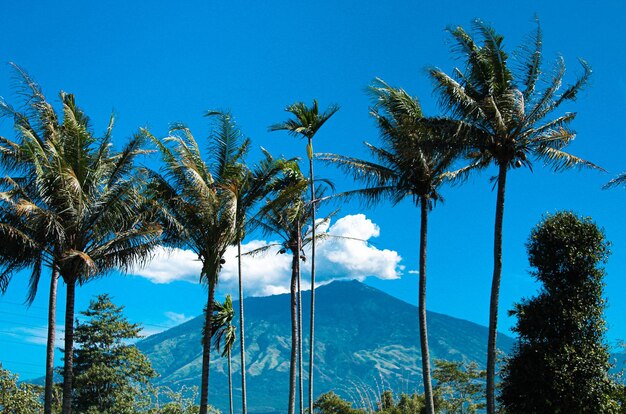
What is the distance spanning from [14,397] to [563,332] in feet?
90.3

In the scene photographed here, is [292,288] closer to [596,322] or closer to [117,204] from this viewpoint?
[117,204]

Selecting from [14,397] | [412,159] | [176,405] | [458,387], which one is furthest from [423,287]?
[458,387]

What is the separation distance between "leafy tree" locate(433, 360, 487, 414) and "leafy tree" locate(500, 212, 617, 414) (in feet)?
79.2

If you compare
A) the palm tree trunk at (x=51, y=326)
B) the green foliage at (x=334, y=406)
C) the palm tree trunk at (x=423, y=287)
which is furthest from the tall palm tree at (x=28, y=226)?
the green foliage at (x=334, y=406)

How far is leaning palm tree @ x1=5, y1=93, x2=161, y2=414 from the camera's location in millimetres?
19234

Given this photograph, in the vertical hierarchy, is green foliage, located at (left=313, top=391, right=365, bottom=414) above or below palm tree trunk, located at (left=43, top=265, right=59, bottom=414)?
below

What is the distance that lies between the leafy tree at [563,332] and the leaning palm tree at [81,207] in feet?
36.7

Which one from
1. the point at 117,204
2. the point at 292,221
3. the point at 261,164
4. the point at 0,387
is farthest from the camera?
the point at 0,387

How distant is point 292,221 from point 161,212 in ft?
22.4

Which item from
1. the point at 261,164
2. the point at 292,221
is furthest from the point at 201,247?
the point at 292,221

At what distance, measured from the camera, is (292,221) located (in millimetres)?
26875

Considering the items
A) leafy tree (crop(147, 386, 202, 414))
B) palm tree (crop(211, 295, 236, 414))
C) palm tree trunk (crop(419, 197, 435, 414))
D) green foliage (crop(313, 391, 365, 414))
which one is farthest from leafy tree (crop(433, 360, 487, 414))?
palm tree trunk (crop(419, 197, 435, 414))

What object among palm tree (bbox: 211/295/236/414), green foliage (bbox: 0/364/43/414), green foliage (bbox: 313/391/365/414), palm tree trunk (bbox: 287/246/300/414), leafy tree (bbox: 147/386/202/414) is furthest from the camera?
green foliage (bbox: 313/391/365/414)

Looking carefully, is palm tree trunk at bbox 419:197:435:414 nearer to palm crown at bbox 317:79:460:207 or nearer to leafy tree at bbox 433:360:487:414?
palm crown at bbox 317:79:460:207
